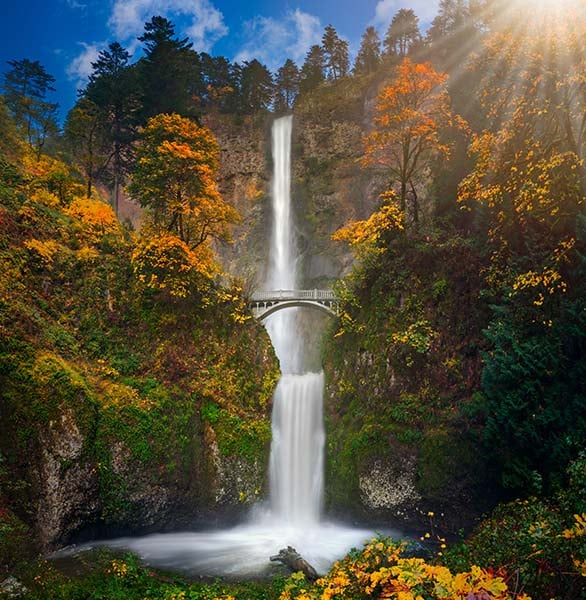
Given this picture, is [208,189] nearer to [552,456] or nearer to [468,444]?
[468,444]

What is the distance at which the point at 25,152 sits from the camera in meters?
27.2

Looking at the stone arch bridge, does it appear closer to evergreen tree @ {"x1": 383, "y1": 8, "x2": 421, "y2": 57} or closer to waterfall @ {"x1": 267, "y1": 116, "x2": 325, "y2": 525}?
waterfall @ {"x1": 267, "y1": 116, "x2": 325, "y2": 525}

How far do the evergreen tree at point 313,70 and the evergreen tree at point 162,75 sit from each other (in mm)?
23763

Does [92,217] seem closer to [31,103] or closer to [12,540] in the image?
[31,103]

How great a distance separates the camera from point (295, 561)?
1366cm

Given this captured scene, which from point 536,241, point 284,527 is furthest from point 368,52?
point 284,527

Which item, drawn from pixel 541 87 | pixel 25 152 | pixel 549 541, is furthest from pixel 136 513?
pixel 25 152

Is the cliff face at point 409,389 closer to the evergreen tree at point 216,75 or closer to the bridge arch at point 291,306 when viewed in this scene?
the bridge arch at point 291,306

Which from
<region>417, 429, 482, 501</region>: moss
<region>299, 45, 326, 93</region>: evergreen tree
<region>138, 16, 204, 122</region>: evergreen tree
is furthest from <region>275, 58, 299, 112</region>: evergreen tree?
<region>417, 429, 482, 501</region>: moss

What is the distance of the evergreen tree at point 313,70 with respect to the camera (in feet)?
163

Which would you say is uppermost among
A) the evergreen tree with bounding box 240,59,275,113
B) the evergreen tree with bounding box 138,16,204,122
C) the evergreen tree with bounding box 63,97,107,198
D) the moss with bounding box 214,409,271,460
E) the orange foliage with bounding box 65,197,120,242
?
the evergreen tree with bounding box 240,59,275,113

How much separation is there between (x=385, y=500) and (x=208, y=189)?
1699 centimetres

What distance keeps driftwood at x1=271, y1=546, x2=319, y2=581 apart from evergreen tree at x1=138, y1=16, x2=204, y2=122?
2538 cm

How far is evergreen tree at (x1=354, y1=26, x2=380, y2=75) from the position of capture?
49875mm
